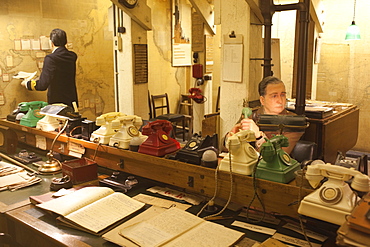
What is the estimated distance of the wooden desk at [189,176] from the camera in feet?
5.76

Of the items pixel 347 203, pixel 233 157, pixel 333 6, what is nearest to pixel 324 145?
pixel 233 157

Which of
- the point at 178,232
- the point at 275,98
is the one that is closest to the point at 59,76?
the point at 275,98

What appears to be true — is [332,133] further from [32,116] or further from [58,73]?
[58,73]

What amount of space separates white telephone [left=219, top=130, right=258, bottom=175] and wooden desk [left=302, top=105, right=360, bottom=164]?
1.81m

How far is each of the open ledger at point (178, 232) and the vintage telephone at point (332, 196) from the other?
1.08 feet

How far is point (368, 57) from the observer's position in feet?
20.9

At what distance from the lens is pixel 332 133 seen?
3.94 meters

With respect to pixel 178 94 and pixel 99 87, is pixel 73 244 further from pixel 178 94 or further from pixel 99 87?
pixel 178 94

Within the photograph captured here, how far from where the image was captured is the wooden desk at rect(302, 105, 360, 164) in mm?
3754

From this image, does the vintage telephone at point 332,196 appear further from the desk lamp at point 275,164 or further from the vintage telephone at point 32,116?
the vintage telephone at point 32,116

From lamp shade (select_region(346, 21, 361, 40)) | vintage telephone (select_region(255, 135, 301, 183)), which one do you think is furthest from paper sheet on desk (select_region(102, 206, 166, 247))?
lamp shade (select_region(346, 21, 361, 40))

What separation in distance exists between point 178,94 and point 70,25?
2.71 m

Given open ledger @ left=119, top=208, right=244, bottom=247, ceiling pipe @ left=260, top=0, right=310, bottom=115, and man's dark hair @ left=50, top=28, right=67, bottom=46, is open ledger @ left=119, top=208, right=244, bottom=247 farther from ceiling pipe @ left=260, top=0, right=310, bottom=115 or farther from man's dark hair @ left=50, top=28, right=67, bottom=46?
man's dark hair @ left=50, top=28, right=67, bottom=46

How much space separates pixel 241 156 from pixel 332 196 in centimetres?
53
